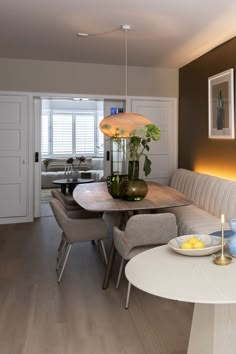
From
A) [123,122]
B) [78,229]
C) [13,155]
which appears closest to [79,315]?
[78,229]

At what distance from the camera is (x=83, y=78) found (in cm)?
518

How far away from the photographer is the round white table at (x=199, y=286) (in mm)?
1168

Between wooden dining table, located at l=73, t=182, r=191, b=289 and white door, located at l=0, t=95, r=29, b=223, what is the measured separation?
1.85m

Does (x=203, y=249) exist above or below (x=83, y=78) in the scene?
below

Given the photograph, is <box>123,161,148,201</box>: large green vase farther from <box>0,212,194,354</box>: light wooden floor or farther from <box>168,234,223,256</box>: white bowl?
<box>168,234,223,256</box>: white bowl

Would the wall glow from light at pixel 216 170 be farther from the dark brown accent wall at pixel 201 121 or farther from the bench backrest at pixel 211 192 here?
the bench backrest at pixel 211 192

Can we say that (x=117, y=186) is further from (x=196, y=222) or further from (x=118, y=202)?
(x=196, y=222)

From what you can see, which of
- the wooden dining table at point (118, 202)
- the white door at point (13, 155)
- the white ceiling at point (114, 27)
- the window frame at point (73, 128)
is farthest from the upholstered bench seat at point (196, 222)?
the window frame at point (73, 128)

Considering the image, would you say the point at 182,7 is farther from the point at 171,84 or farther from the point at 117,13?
the point at 171,84

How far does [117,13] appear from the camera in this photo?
3.14m

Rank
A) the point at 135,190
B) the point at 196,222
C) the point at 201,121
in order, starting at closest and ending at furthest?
1. the point at 135,190
2. the point at 196,222
3. the point at 201,121

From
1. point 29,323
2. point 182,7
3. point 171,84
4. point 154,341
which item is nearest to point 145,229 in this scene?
point 154,341

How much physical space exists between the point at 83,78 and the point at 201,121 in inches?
76.6

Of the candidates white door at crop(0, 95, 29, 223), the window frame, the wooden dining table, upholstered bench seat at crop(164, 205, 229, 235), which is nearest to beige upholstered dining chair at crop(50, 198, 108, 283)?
the wooden dining table
